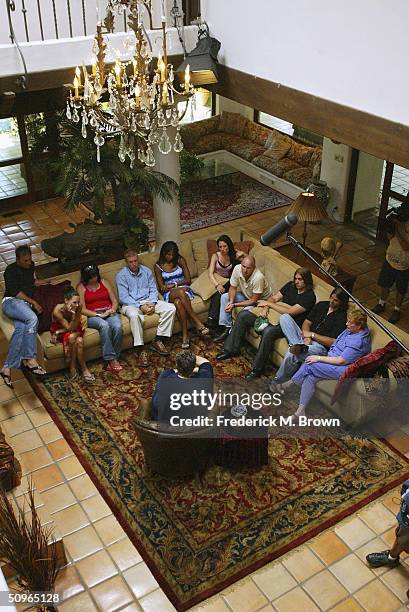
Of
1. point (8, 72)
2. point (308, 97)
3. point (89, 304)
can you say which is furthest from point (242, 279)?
point (8, 72)

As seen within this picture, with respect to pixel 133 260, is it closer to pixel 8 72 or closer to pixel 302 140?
pixel 8 72

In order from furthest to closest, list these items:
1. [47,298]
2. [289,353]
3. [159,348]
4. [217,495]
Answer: [159,348], [47,298], [289,353], [217,495]

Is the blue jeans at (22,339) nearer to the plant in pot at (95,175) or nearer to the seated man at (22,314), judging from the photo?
the seated man at (22,314)

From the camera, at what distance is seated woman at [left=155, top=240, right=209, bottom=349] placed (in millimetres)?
7238

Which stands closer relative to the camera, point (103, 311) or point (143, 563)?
point (143, 563)

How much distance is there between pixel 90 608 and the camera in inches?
177

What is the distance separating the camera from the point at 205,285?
24.7ft

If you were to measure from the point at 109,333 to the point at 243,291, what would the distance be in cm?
157

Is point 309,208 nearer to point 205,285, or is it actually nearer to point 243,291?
point 243,291

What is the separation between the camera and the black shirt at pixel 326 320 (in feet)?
20.8

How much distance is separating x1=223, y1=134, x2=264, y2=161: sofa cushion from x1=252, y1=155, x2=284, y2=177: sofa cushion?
6.9 inches

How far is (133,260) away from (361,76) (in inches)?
123

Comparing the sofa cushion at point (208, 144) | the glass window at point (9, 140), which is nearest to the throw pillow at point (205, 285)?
the glass window at point (9, 140)

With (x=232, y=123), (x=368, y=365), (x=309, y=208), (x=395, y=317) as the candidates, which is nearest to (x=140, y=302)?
(x=309, y=208)
